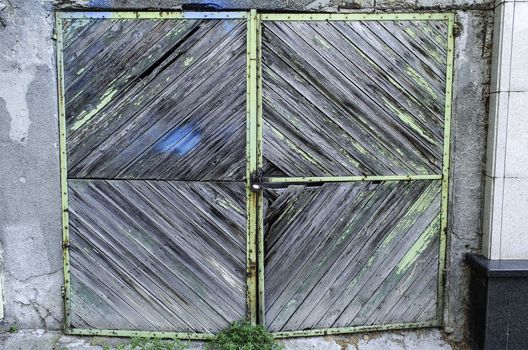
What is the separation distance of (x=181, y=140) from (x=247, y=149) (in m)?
0.50

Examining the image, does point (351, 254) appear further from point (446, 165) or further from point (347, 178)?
point (446, 165)

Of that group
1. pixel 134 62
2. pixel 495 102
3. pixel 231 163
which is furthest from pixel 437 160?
pixel 134 62

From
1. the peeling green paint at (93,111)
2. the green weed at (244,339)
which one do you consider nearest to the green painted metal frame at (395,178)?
the green weed at (244,339)

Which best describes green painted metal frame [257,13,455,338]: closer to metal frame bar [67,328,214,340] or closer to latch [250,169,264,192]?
latch [250,169,264,192]

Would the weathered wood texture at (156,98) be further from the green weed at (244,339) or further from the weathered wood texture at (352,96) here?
the green weed at (244,339)

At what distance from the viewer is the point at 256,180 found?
3486 mm

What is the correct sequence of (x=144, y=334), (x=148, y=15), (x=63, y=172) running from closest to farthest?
(x=148, y=15)
(x=63, y=172)
(x=144, y=334)

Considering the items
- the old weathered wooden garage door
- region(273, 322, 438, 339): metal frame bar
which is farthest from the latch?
region(273, 322, 438, 339): metal frame bar

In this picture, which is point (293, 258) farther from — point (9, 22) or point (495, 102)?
point (9, 22)

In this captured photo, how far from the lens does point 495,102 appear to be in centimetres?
342

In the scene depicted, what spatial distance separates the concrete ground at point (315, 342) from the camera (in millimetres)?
3557

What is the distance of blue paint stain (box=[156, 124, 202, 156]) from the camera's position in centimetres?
350

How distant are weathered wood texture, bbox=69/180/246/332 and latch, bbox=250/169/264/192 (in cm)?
10

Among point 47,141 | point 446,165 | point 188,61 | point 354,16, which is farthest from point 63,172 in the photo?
point 446,165
